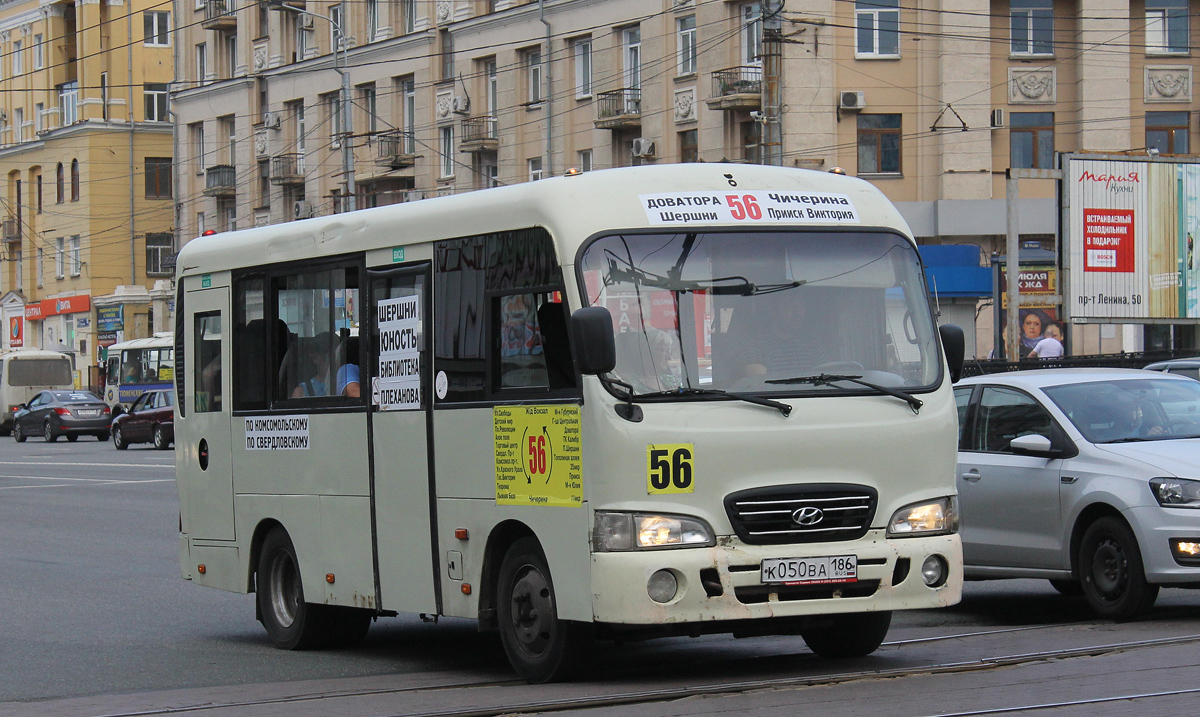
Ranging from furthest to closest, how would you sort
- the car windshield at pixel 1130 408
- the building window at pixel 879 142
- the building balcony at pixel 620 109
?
the building balcony at pixel 620 109, the building window at pixel 879 142, the car windshield at pixel 1130 408

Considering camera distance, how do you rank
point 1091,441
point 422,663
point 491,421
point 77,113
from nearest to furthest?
→ point 491,421 → point 422,663 → point 1091,441 → point 77,113

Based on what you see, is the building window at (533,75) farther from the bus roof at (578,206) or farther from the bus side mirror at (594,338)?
the bus side mirror at (594,338)

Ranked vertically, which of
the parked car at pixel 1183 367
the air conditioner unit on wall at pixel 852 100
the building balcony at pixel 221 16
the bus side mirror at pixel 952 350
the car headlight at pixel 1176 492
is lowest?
the car headlight at pixel 1176 492

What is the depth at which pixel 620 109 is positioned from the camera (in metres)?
47.8

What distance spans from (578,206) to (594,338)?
91 cm

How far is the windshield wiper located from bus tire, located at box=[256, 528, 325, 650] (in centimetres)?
383

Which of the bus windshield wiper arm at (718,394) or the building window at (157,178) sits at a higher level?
the building window at (157,178)

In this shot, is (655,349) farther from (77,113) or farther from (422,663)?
(77,113)

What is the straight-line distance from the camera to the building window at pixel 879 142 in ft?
143

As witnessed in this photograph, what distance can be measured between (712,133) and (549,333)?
3716cm

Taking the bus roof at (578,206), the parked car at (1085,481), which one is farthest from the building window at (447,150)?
the bus roof at (578,206)

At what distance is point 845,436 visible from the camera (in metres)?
8.40

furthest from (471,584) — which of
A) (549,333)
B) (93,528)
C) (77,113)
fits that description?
(77,113)

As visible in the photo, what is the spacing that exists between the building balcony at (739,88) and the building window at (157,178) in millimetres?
40400
